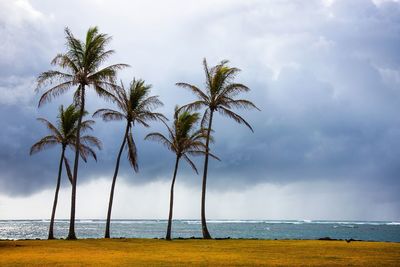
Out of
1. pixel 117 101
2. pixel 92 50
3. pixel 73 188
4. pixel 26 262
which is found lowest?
pixel 26 262

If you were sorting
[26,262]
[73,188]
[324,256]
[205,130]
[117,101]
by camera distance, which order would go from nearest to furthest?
[26,262]
[324,256]
[73,188]
[117,101]
[205,130]

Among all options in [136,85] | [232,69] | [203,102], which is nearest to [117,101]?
[136,85]

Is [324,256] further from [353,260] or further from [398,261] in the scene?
[398,261]

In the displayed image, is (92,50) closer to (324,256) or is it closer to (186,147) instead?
(186,147)

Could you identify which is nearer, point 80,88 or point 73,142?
point 80,88

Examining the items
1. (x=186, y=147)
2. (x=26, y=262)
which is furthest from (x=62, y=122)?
(x=26, y=262)

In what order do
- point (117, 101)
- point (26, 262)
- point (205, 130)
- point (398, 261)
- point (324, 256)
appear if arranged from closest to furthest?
point (26, 262)
point (398, 261)
point (324, 256)
point (117, 101)
point (205, 130)

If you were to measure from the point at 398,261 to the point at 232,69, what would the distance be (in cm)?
2479

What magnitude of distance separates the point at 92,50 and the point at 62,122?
289 inches

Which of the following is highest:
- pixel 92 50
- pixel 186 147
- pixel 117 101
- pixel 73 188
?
pixel 92 50

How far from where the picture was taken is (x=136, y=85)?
131 feet

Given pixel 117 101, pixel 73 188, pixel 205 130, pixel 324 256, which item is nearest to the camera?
pixel 324 256

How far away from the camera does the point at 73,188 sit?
1390 inches

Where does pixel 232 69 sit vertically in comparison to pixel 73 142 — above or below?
above
